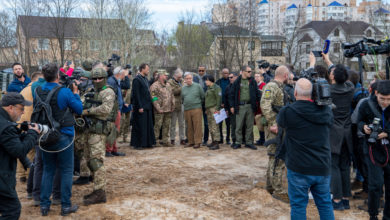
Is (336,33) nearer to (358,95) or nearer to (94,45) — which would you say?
(94,45)

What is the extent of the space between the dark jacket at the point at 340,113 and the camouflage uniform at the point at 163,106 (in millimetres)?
5158

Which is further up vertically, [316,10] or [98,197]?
[316,10]

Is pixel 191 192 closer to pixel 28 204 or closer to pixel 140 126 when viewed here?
pixel 28 204

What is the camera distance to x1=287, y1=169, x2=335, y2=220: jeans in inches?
142

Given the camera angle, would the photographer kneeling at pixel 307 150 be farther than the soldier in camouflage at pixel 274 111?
No

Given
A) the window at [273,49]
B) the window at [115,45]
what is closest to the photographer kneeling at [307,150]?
the window at [115,45]

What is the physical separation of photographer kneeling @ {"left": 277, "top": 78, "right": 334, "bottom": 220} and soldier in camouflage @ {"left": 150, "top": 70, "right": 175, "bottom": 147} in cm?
593

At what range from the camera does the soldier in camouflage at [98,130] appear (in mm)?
5000

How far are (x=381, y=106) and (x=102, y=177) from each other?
157 inches

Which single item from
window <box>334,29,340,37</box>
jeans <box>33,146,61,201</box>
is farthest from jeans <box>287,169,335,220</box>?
window <box>334,29,340,37</box>

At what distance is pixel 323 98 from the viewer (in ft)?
11.7

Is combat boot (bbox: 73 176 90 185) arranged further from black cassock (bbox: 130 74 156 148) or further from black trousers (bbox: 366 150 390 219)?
black trousers (bbox: 366 150 390 219)

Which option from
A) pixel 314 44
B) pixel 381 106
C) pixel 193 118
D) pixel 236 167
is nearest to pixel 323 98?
pixel 381 106

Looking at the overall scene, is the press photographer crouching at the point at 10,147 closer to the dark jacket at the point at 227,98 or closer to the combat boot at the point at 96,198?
the combat boot at the point at 96,198
